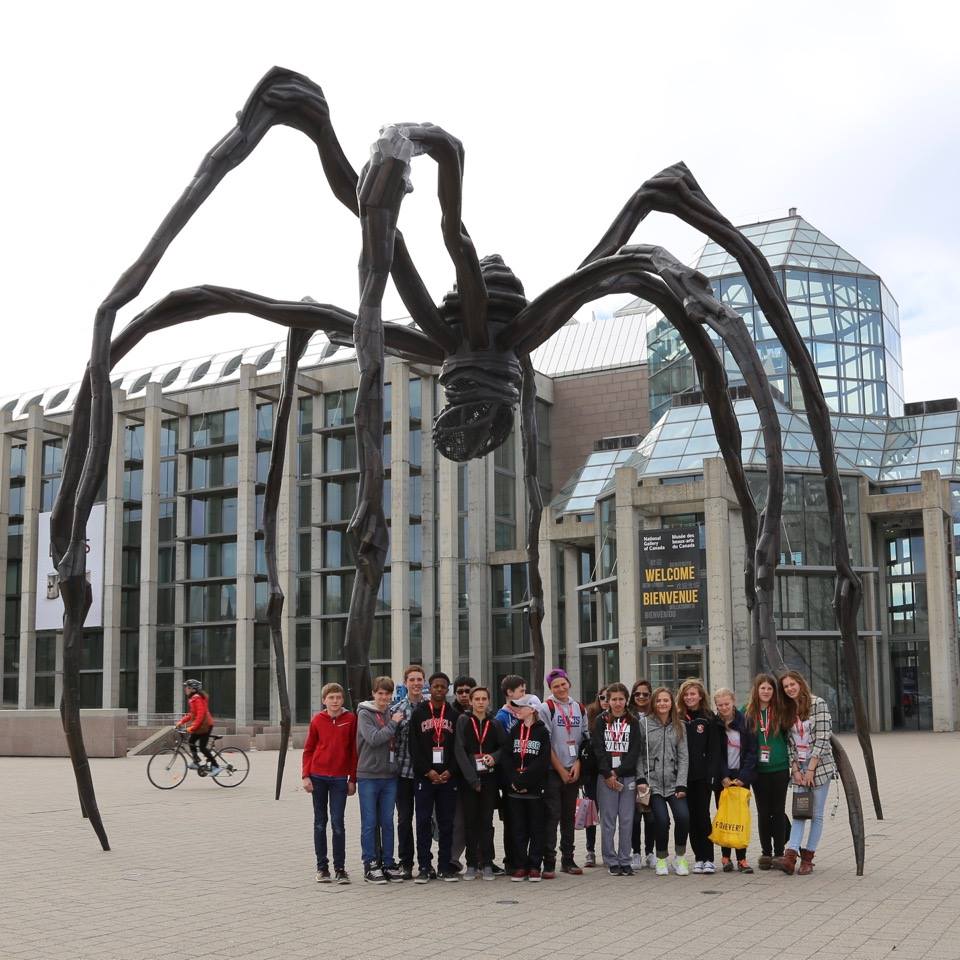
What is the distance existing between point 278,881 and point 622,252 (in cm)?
485

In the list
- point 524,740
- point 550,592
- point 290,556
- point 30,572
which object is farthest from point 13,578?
point 524,740

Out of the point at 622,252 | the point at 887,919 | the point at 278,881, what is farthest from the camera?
the point at 278,881

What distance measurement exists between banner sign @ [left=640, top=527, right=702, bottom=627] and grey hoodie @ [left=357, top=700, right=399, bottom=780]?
28703 millimetres

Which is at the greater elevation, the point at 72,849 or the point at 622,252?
the point at 622,252

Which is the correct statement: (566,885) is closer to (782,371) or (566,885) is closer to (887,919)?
(887,919)

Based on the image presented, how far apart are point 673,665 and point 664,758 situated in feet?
101

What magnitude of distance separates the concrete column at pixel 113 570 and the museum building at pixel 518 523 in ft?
0.44

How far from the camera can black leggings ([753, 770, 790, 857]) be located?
869cm

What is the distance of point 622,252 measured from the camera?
7.72m

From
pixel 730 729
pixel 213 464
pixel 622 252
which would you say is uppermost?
pixel 213 464

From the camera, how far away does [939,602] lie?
38.0 metres

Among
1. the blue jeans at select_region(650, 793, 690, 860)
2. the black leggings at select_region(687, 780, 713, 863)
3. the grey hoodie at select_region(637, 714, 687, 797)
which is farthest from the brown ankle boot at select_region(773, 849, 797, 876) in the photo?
the grey hoodie at select_region(637, 714, 687, 797)

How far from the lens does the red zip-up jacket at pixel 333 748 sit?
27.1ft

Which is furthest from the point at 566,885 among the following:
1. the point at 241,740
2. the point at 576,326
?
the point at 576,326
